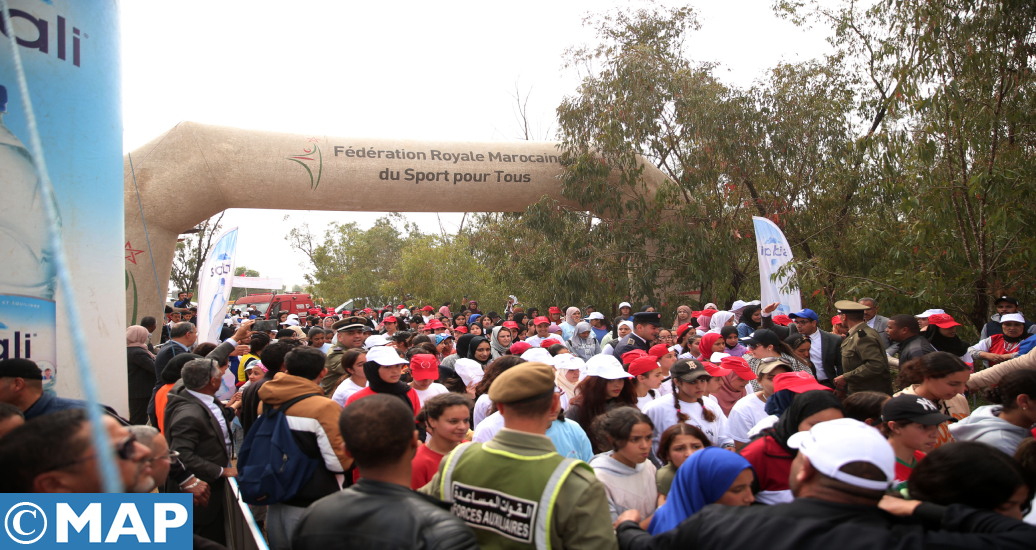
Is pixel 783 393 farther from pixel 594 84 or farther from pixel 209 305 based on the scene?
pixel 594 84

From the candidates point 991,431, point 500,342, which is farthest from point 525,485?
point 500,342

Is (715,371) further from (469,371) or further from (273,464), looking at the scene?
(273,464)

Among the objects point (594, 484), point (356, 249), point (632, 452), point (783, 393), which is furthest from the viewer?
point (356, 249)

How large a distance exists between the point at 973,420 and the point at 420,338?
204 inches

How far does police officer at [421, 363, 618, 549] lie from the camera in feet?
6.61

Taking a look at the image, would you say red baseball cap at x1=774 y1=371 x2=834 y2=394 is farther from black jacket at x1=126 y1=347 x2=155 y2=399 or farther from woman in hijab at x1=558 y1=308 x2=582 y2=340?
woman in hijab at x1=558 y1=308 x2=582 y2=340

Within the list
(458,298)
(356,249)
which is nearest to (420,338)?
(458,298)

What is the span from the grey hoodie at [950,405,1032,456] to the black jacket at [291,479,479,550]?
2.64 meters

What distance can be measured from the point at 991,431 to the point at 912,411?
22.2 inches

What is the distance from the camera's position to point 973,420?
11.2 feet

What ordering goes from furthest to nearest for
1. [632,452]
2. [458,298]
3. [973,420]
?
[458,298]
[973,420]
[632,452]

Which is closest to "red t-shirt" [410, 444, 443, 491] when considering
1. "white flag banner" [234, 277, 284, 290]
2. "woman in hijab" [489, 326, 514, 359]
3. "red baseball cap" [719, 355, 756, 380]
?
"red baseball cap" [719, 355, 756, 380]

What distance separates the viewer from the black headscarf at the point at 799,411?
9.89 ft

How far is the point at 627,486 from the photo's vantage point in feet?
9.96
